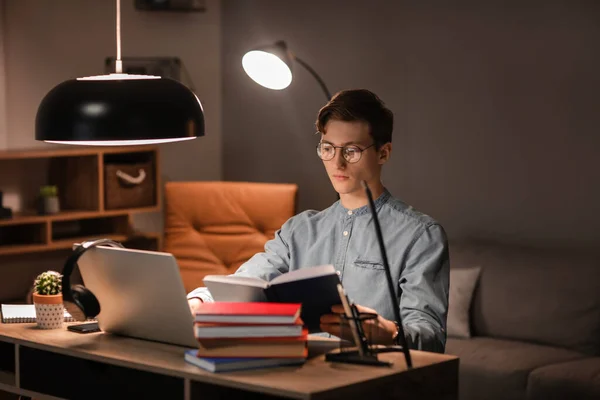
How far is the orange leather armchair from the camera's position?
4766 mm

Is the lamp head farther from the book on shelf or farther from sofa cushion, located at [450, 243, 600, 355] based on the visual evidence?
the book on shelf

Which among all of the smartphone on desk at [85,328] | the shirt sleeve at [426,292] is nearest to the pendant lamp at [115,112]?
the smartphone on desk at [85,328]

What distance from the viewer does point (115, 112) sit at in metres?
2.32

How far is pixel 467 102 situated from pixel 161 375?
111 inches

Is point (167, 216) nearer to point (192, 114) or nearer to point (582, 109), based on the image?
point (582, 109)

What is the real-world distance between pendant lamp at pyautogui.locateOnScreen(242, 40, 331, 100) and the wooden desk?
2.07 meters

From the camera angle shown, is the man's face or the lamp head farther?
the lamp head

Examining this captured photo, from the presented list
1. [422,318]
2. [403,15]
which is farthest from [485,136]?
[422,318]

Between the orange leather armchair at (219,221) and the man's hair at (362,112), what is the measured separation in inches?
80.1

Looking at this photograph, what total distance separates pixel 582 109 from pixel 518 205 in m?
0.52

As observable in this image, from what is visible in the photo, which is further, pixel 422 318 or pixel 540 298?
pixel 540 298

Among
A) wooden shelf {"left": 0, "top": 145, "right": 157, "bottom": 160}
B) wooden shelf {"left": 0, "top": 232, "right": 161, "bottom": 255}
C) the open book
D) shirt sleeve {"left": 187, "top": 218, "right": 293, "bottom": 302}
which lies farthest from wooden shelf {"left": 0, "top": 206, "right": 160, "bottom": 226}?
the open book

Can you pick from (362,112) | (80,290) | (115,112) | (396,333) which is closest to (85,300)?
(80,290)

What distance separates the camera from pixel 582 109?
14.0 ft
